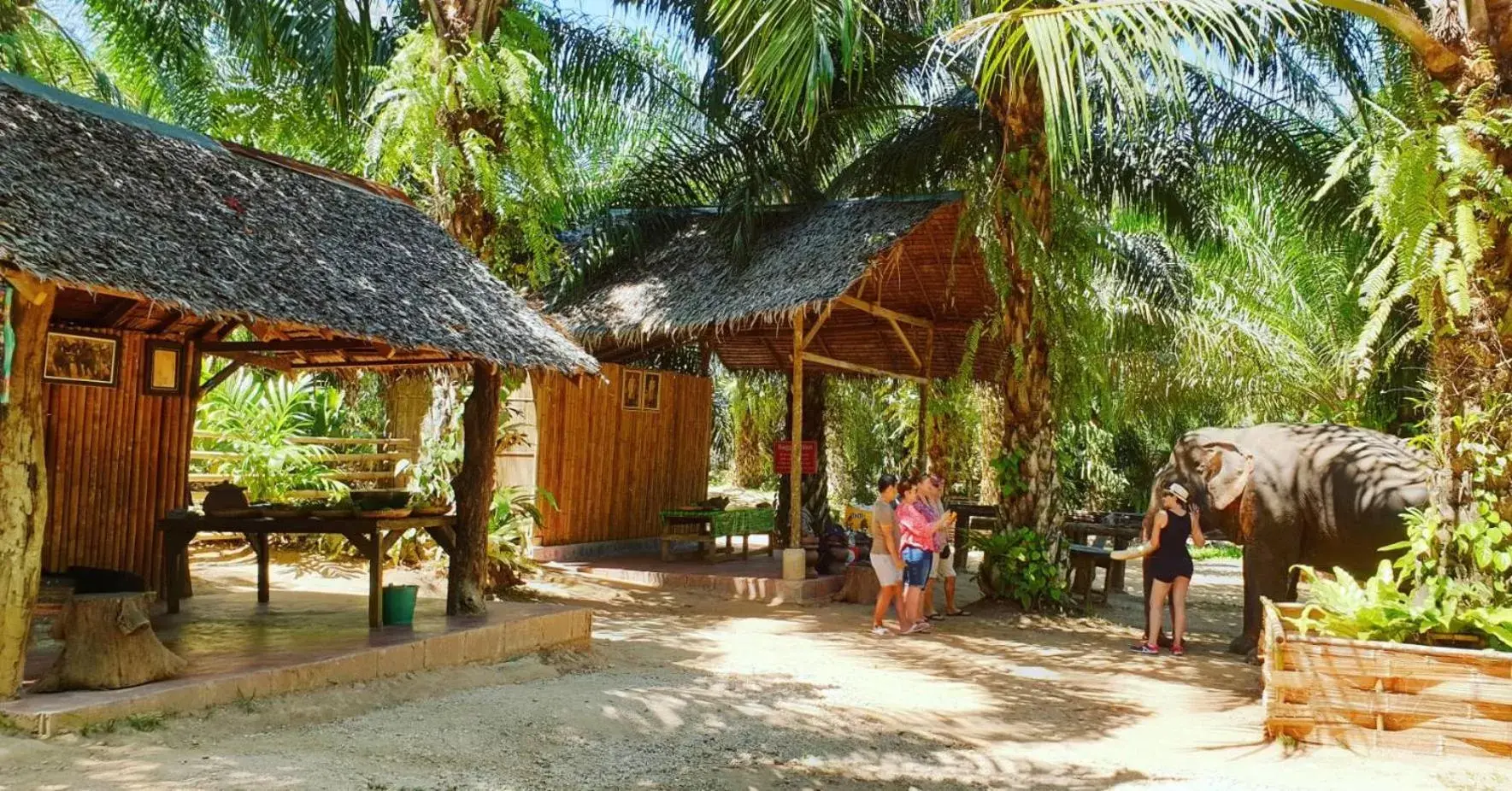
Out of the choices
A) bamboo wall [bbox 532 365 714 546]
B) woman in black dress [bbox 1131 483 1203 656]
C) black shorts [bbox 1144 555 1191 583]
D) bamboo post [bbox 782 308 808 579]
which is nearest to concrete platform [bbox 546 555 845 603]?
bamboo post [bbox 782 308 808 579]

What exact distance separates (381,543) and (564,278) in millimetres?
7966

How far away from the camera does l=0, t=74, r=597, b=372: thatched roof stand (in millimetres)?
5945

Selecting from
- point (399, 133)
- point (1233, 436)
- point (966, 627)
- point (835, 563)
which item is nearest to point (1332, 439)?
point (1233, 436)

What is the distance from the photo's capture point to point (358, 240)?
833 cm

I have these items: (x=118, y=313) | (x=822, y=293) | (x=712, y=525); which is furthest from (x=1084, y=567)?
(x=118, y=313)

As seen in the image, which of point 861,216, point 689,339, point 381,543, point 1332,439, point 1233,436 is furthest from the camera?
point 689,339

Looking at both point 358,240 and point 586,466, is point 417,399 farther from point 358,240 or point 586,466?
point 358,240

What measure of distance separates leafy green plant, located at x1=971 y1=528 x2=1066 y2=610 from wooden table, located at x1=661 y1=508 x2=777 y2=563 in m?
3.49

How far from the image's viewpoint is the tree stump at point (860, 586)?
12.7 meters

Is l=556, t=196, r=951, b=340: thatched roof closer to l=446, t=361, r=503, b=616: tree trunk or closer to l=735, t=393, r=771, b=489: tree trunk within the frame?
l=446, t=361, r=503, b=616: tree trunk

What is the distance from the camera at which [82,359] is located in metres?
8.59

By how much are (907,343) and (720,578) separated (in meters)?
4.27

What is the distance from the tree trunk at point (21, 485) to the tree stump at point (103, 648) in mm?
192

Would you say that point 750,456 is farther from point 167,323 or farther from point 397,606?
point 397,606
